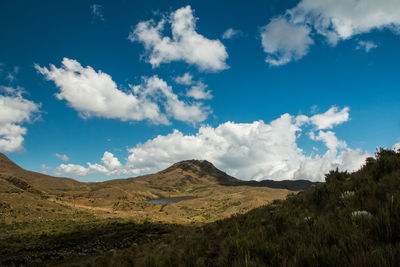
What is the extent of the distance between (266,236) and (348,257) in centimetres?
306

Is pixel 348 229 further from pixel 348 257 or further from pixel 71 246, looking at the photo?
pixel 71 246

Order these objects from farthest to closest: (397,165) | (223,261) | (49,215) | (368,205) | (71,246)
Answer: (49,215)
(71,246)
(397,165)
(368,205)
(223,261)

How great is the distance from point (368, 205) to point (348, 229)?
2.34m

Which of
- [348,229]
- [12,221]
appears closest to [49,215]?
[12,221]

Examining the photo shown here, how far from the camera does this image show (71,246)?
27000mm

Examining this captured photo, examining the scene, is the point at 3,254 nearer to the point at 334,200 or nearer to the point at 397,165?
the point at 334,200

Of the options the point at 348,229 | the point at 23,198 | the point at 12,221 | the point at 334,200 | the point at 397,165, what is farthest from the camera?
the point at 23,198

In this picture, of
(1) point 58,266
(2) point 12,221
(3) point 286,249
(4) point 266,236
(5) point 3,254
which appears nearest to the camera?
(3) point 286,249

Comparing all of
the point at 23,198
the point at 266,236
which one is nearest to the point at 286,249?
the point at 266,236

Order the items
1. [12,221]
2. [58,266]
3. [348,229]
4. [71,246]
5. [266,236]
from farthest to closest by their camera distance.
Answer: [12,221] → [71,246] → [58,266] → [266,236] → [348,229]

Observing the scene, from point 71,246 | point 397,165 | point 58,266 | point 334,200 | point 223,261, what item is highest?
point 397,165

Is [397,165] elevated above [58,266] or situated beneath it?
elevated above

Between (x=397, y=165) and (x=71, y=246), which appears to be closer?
(x=397, y=165)

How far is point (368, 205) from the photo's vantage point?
17.5 feet
